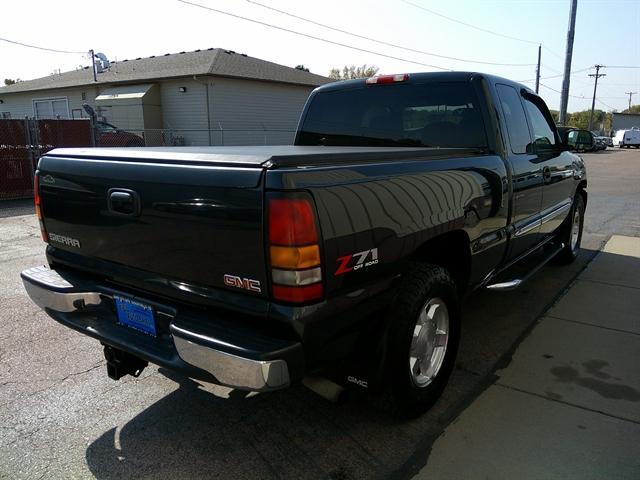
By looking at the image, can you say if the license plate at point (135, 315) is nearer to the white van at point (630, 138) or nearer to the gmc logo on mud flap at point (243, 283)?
the gmc logo on mud flap at point (243, 283)

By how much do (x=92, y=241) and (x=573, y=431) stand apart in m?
2.89

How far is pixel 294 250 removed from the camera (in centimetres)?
202

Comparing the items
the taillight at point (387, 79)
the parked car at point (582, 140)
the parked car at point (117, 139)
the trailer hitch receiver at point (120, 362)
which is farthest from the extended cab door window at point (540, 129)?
the parked car at point (117, 139)

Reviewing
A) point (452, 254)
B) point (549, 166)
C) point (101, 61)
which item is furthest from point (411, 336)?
point (101, 61)

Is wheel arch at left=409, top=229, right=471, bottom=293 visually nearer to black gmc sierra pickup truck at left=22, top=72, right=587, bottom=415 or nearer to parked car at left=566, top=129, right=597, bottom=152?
black gmc sierra pickup truck at left=22, top=72, right=587, bottom=415

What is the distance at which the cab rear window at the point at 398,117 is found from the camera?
12.5 ft

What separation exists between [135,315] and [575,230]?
5.70 m

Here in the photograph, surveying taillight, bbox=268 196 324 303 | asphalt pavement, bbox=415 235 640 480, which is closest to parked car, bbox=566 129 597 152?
asphalt pavement, bbox=415 235 640 480

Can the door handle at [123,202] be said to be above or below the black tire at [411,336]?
above

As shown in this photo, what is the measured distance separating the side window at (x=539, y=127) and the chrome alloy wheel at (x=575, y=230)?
1370mm

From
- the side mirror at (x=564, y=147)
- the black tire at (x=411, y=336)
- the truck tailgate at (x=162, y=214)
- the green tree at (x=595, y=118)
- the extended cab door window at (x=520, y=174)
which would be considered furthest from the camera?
the green tree at (x=595, y=118)

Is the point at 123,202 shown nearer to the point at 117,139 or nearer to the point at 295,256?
the point at 295,256

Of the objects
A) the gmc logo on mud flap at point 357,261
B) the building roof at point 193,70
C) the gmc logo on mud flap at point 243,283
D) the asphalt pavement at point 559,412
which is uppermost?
the building roof at point 193,70

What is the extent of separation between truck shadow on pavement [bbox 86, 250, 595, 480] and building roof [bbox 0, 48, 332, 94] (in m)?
20.8
